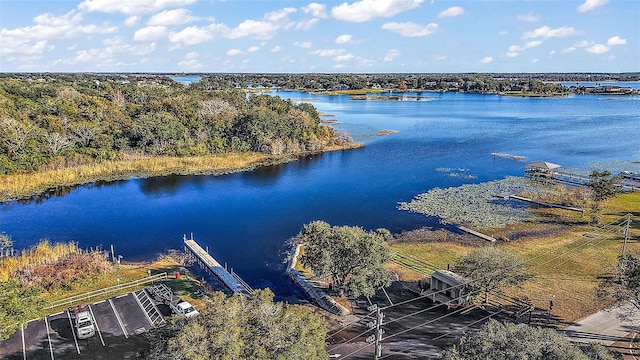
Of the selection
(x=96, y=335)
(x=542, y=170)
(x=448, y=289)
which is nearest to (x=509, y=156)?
(x=542, y=170)

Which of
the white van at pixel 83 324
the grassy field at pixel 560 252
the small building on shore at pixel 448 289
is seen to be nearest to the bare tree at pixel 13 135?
the white van at pixel 83 324

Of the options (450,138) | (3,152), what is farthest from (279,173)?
(450,138)

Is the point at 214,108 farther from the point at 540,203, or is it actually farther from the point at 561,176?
the point at 561,176

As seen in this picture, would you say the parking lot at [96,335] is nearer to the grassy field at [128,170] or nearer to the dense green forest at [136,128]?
the grassy field at [128,170]

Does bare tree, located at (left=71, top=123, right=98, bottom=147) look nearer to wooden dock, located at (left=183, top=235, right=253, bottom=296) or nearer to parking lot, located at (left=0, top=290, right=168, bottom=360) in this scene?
wooden dock, located at (left=183, top=235, right=253, bottom=296)

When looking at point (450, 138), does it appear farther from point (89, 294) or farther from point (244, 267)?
point (89, 294)
